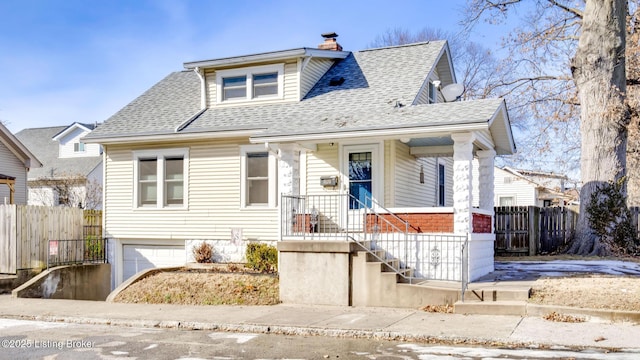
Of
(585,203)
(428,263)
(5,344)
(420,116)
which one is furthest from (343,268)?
(585,203)

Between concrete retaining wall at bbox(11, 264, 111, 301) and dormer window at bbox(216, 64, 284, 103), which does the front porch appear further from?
concrete retaining wall at bbox(11, 264, 111, 301)

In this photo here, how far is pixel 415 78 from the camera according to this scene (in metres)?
17.8

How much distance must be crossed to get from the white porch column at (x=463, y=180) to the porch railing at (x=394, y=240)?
30 centimetres

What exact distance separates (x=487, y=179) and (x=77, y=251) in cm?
1195

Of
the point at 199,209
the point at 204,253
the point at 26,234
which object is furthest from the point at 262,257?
the point at 26,234

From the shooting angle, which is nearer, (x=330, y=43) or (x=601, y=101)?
(x=601, y=101)

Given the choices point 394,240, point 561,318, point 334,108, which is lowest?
point 561,318

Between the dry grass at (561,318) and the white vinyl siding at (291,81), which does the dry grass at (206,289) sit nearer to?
the dry grass at (561,318)

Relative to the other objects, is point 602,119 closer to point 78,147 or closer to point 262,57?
point 262,57

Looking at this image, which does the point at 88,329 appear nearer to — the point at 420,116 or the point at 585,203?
the point at 420,116

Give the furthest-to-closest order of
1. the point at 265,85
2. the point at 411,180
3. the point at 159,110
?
the point at 159,110, the point at 265,85, the point at 411,180

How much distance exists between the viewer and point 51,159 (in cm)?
3819

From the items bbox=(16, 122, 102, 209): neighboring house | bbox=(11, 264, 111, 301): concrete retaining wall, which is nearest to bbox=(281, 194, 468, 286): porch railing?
bbox=(11, 264, 111, 301): concrete retaining wall

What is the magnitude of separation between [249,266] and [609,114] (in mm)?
12412
